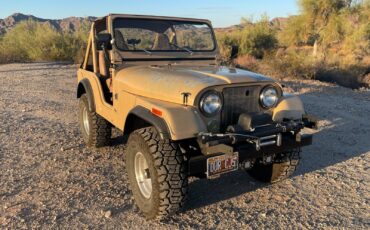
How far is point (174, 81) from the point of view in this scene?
3.61 meters

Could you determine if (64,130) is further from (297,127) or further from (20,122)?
(297,127)

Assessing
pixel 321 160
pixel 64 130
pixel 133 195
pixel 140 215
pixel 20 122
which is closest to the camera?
pixel 140 215

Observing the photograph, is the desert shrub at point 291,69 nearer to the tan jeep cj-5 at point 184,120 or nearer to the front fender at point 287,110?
the tan jeep cj-5 at point 184,120

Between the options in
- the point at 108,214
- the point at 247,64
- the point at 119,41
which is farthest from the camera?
the point at 247,64

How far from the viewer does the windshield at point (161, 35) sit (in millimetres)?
4773

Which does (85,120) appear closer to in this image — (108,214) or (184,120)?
(108,214)

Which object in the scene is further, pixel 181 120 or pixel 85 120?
pixel 85 120

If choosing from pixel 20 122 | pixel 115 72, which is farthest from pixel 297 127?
pixel 20 122

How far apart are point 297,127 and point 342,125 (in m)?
3.97

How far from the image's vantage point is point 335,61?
18906mm

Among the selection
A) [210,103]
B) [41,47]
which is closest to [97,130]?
[210,103]

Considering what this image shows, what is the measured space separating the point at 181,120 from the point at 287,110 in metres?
1.21

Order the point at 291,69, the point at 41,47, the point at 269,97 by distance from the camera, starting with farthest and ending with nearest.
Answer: the point at 41,47 < the point at 291,69 < the point at 269,97

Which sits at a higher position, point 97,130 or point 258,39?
point 258,39
